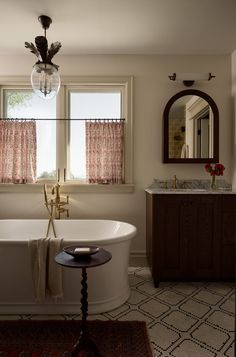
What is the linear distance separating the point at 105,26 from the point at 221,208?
7.37 ft

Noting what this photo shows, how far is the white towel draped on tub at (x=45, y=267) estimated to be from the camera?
2211 mm

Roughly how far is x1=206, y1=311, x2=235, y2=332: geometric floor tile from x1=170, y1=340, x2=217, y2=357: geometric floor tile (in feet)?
1.15

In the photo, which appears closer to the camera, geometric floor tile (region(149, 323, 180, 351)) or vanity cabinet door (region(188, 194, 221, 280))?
geometric floor tile (region(149, 323, 180, 351))

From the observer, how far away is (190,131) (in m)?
3.32

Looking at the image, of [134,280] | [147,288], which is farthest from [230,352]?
[134,280]

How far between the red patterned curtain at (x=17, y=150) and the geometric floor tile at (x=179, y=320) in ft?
7.30

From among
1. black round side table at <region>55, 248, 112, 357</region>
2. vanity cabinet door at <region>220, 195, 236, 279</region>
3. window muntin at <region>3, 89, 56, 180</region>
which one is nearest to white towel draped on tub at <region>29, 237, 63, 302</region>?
black round side table at <region>55, 248, 112, 357</region>

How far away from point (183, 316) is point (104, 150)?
79.2 inches

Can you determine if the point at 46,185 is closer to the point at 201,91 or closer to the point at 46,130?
the point at 46,130

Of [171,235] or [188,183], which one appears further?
[188,183]

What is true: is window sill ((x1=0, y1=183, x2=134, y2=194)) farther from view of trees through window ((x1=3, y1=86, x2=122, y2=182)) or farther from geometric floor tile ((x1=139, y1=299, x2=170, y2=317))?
geometric floor tile ((x1=139, y1=299, x2=170, y2=317))

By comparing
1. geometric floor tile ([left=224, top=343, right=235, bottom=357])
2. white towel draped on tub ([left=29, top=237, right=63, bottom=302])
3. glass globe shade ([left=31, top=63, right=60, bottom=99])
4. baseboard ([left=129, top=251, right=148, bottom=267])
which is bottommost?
geometric floor tile ([left=224, top=343, right=235, bottom=357])

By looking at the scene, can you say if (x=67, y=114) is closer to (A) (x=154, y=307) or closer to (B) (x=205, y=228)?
(B) (x=205, y=228)

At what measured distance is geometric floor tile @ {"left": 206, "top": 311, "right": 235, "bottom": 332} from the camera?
2.12 meters
